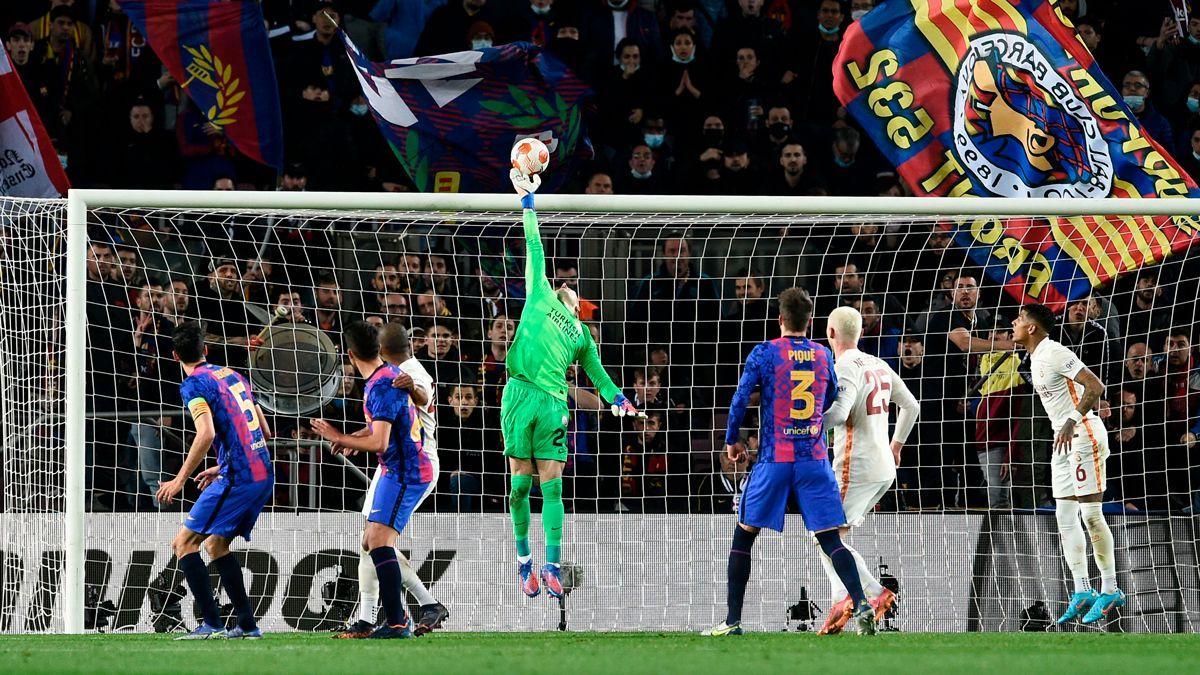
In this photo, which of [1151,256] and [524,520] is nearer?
[524,520]

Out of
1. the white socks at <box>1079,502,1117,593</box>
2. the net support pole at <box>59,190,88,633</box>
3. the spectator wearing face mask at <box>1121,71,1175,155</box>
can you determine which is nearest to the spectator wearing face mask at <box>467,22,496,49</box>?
the net support pole at <box>59,190,88,633</box>

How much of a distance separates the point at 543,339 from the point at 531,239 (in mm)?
623

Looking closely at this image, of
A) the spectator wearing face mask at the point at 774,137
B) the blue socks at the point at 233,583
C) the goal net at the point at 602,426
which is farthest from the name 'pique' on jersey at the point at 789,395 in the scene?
the spectator wearing face mask at the point at 774,137

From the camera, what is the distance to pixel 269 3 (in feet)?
48.9

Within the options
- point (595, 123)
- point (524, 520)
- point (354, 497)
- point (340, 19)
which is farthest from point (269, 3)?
point (524, 520)

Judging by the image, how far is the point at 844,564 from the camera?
8156 mm

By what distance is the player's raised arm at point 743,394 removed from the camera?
8.09 m

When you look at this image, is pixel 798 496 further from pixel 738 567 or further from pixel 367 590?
pixel 367 590

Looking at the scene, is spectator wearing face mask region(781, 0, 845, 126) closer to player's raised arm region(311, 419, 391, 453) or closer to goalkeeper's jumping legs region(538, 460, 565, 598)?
goalkeeper's jumping legs region(538, 460, 565, 598)

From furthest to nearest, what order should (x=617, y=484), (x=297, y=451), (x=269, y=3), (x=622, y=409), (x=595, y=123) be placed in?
(x=269, y=3) < (x=595, y=123) < (x=617, y=484) < (x=297, y=451) < (x=622, y=409)

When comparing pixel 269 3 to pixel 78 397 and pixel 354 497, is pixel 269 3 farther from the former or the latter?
pixel 78 397

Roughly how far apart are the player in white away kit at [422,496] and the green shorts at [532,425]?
0.51 meters

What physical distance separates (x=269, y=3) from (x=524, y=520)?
7.37m

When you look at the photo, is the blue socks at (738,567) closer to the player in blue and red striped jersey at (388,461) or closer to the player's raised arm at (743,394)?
the player's raised arm at (743,394)
